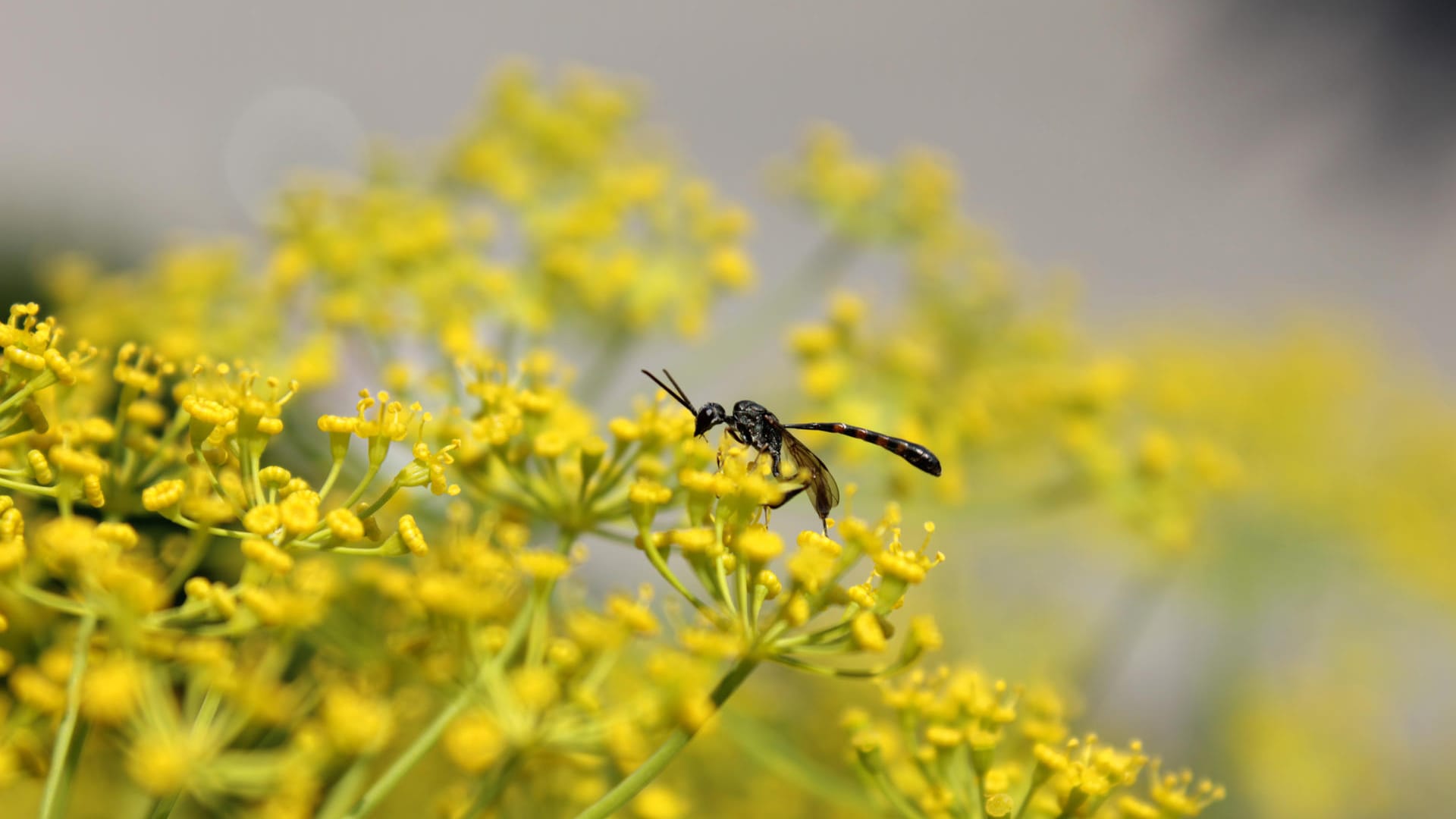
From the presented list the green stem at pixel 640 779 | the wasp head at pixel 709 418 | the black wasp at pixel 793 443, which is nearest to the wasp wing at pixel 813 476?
the black wasp at pixel 793 443

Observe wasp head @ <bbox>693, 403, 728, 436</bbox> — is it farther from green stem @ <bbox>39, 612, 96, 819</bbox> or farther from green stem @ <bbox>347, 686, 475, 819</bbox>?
green stem @ <bbox>39, 612, 96, 819</bbox>

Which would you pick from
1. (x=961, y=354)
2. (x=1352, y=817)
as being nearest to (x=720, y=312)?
(x=961, y=354)

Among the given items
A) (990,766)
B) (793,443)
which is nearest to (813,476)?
(793,443)

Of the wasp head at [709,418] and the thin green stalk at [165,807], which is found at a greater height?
the wasp head at [709,418]

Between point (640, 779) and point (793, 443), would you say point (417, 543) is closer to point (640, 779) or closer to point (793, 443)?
point (640, 779)

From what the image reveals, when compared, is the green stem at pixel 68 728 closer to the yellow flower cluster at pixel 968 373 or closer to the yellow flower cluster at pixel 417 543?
the yellow flower cluster at pixel 417 543

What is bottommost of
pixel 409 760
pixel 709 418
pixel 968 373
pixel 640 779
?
pixel 409 760
